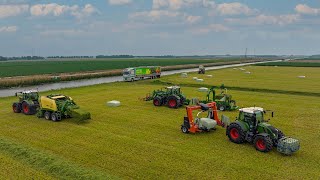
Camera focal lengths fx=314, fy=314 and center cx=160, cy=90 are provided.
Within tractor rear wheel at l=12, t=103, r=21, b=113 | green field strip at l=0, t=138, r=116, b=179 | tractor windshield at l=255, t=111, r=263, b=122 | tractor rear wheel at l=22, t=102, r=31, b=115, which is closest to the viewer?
green field strip at l=0, t=138, r=116, b=179

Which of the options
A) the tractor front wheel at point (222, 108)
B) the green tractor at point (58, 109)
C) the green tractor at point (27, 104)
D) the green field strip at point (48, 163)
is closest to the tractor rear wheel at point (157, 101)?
the tractor front wheel at point (222, 108)

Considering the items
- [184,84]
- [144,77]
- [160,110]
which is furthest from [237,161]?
[144,77]

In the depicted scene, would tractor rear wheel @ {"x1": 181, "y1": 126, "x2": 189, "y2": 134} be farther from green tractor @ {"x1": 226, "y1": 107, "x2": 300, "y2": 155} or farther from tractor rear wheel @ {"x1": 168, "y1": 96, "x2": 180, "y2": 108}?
tractor rear wheel @ {"x1": 168, "y1": 96, "x2": 180, "y2": 108}

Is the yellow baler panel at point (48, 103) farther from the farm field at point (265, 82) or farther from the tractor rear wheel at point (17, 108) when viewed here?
the farm field at point (265, 82)

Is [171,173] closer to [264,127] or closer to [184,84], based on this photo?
[264,127]

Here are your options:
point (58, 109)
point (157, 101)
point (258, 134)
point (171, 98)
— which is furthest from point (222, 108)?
point (58, 109)

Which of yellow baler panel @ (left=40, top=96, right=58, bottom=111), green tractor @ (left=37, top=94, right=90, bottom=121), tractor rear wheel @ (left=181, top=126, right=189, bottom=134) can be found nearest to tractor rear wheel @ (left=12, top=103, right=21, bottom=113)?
green tractor @ (left=37, top=94, right=90, bottom=121)
